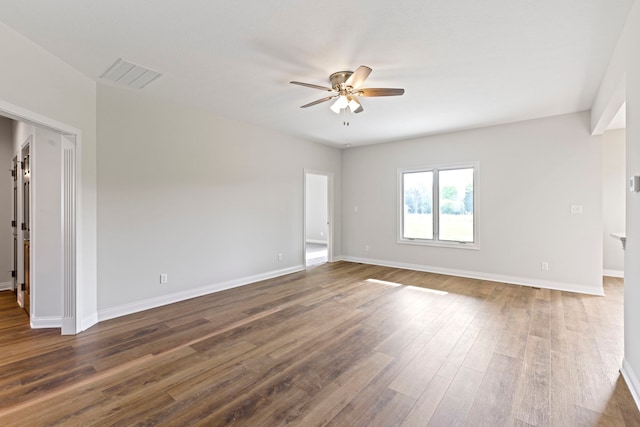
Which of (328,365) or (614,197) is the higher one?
(614,197)

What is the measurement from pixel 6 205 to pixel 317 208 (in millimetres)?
7605

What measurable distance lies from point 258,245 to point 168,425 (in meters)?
3.48

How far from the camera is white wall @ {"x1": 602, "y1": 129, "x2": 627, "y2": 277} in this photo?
5.32 meters

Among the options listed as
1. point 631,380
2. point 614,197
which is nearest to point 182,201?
point 631,380

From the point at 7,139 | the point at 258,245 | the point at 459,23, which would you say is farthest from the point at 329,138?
the point at 7,139

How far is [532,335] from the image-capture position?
9.62 feet

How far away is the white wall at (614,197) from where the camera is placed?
532 cm

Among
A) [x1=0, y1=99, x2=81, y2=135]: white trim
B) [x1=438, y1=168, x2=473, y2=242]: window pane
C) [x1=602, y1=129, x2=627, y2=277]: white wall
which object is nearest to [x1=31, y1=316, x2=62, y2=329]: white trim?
[x1=0, y1=99, x2=81, y2=135]: white trim

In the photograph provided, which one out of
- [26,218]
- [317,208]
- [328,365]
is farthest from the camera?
[317,208]

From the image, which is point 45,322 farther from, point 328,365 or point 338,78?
point 338,78

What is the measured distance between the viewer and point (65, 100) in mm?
2857

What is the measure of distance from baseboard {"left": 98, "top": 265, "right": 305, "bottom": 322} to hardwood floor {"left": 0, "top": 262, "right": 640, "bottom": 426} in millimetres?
176

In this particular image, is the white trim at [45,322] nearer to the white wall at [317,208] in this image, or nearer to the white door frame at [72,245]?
the white door frame at [72,245]

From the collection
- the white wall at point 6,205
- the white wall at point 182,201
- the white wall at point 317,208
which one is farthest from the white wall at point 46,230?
the white wall at point 317,208
